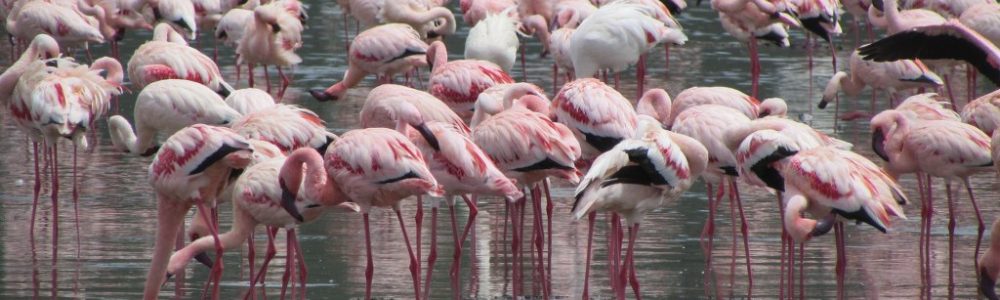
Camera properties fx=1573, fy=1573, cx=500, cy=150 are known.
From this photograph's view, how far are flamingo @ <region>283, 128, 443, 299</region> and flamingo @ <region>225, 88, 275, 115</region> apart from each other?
194 cm

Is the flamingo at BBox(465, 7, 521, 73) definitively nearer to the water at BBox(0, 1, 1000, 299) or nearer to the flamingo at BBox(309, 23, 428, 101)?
the flamingo at BBox(309, 23, 428, 101)

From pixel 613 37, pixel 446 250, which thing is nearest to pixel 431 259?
pixel 446 250

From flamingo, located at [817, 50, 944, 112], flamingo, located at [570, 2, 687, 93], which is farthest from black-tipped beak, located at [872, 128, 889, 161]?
flamingo, located at [570, 2, 687, 93]

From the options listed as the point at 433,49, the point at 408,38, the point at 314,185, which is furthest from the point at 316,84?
the point at 314,185

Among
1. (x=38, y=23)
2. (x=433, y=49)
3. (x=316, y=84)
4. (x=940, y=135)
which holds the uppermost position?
(x=940, y=135)

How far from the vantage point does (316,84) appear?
567 inches

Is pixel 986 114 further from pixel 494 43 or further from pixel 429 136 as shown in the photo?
pixel 494 43

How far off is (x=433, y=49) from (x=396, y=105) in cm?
281

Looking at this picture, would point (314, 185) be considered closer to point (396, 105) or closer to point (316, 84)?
point (396, 105)

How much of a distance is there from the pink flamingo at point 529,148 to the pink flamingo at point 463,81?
6.18 ft

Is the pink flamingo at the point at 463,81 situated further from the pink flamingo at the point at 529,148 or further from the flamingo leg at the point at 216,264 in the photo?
the flamingo leg at the point at 216,264

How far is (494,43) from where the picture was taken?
11398 mm

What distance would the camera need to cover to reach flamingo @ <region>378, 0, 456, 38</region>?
14.1 m

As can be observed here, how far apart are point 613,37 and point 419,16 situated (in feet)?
13.0
